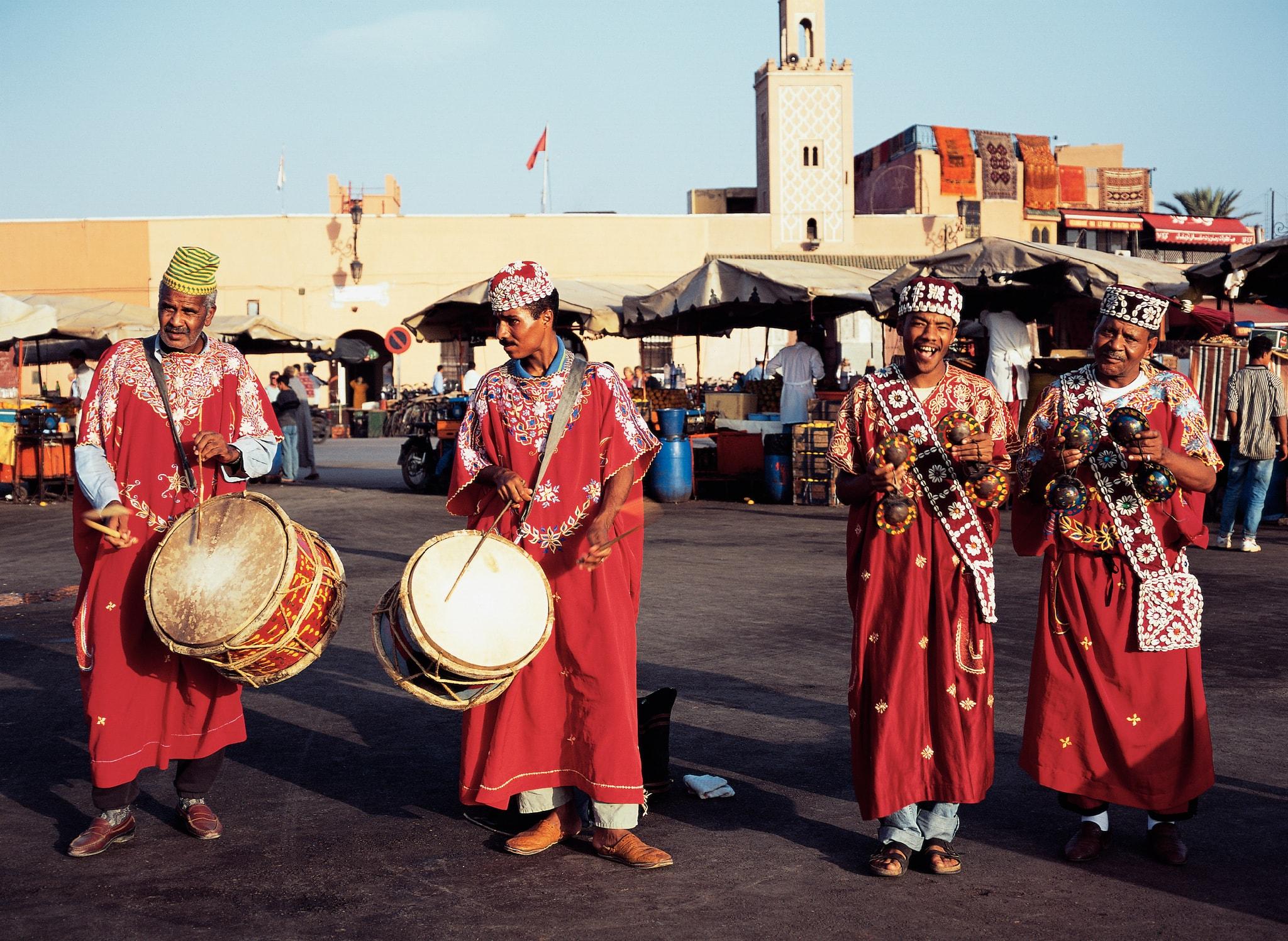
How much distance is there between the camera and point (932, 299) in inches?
161

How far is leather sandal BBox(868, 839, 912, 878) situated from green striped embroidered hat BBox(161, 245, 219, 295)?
2858mm

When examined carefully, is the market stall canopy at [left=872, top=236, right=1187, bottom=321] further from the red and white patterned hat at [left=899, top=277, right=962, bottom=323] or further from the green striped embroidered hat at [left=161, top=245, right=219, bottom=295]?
the green striped embroidered hat at [left=161, top=245, right=219, bottom=295]

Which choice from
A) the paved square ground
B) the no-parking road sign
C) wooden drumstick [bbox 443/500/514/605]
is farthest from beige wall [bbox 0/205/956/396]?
wooden drumstick [bbox 443/500/514/605]

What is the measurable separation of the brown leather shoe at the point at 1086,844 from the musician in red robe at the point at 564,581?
49.9 inches

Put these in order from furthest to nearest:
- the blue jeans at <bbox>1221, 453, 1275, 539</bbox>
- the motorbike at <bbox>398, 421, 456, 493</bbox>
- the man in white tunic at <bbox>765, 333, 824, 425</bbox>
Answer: the motorbike at <bbox>398, 421, 456, 493</bbox>, the man in white tunic at <bbox>765, 333, 824, 425</bbox>, the blue jeans at <bbox>1221, 453, 1275, 539</bbox>

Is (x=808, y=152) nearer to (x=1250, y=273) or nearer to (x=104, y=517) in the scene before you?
(x=1250, y=273)

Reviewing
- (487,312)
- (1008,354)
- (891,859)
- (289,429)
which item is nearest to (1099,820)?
(891,859)

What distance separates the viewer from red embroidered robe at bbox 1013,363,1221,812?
4105mm

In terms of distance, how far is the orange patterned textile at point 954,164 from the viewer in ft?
147

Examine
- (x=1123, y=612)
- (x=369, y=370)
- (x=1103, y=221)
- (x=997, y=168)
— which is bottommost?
(x=1123, y=612)

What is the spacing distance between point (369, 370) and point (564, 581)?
3884 cm

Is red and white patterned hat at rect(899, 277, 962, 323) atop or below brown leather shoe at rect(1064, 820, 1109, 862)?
atop

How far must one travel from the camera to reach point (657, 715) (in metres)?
4.89

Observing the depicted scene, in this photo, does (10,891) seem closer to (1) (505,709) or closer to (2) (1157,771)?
(1) (505,709)
